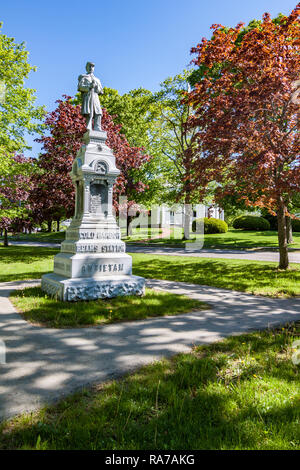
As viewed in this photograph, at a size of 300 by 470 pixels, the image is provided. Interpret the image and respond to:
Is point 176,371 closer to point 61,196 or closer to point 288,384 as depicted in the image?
point 288,384

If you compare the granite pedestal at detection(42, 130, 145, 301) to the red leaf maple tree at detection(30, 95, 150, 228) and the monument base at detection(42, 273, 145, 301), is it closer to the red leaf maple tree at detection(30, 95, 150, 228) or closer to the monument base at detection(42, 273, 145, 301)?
the monument base at detection(42, 273, 145, 301)

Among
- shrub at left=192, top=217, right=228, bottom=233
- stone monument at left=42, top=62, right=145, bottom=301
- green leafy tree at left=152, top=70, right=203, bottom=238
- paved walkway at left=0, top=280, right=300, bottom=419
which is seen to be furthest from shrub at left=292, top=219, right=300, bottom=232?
stone monument at left=42, top=62, right=145, bottom=301

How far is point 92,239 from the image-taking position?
23.3 ft

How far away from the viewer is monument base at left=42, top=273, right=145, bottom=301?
6145 millimetres

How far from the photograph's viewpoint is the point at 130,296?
6625 millimetres

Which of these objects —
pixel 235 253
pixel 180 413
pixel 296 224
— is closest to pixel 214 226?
pixel 296 224

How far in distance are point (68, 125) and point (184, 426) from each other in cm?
1567

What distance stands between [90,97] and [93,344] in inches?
260

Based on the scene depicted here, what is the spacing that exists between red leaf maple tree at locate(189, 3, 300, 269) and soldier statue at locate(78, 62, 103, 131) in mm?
3562

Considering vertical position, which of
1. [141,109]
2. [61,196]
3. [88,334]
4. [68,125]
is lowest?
[88,334]

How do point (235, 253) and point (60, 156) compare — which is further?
point (235, 253)

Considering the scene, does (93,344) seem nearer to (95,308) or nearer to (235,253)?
(95,308)

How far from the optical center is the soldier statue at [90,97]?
7.90m
